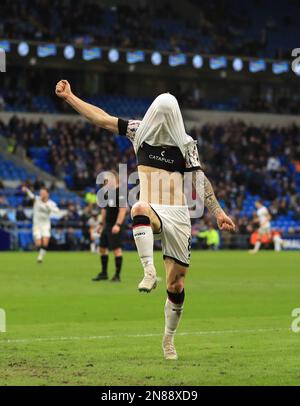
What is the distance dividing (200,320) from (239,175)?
38784 millimetres

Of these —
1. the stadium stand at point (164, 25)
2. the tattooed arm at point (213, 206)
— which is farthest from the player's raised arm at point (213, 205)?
the stadium stand at point (164, 25)

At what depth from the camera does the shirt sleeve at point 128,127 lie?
9.89m

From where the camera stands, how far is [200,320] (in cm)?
1489

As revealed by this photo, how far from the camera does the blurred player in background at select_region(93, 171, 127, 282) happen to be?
2255 centimetres

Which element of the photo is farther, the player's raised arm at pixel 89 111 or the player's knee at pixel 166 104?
the player's raised arm at pixel 89 111

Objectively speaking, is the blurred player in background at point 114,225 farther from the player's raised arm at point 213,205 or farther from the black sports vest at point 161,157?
the black sports vest at point 161,157

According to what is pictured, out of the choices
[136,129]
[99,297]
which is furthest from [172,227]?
[99,297]

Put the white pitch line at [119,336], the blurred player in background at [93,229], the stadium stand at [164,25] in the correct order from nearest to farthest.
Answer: the white pitch line at [119,336] → the blurred player in background at [93,229] → the stadium stand at [164,25]

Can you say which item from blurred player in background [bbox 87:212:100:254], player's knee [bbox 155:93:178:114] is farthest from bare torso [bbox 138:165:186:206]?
blurred player in background [bbox 87:212:100:254]

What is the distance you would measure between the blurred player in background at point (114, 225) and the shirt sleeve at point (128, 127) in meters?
12.3

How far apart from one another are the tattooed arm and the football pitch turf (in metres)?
1.38

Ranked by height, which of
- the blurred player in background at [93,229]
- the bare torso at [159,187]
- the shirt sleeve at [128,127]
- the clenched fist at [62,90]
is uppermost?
the clenched fist at [62,90]

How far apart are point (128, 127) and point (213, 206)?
1.22m

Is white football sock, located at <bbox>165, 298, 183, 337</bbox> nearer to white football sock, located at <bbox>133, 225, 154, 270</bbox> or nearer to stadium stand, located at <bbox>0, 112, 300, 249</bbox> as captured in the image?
white football sock, located at <bbox>133, 225, 154, 270</bbox>
